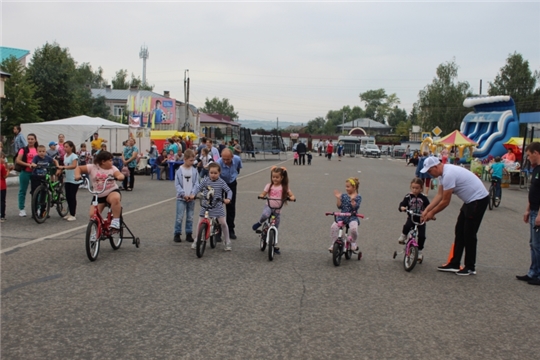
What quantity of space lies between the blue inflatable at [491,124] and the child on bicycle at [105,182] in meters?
40.2

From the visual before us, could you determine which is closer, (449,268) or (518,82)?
(449,268)

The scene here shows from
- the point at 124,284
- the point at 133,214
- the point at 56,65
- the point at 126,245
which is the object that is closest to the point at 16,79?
the point at 56,65

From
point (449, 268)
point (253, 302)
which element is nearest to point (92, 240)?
point (253, 302)

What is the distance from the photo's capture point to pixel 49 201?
12.0m

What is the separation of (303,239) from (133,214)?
456cm

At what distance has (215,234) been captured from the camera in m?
9.41

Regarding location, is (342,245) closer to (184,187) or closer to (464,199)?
(464,199)

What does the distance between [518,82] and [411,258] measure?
78.0 meters

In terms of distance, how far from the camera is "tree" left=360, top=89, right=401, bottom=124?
179 meters

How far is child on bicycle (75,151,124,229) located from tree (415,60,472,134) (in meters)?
79.0

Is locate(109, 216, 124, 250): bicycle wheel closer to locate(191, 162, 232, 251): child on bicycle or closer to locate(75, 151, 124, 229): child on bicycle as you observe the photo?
locate(75, 151, 124, 229): child on bicycle

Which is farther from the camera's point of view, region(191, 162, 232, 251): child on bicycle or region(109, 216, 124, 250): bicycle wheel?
region(191, 162, 232, 251): child on bicycle

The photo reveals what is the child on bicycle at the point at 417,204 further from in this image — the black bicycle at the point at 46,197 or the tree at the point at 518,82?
the tree at the point at 518,82

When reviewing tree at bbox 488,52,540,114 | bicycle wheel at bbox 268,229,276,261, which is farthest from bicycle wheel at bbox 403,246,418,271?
tree at bbox 488,52,540,114
